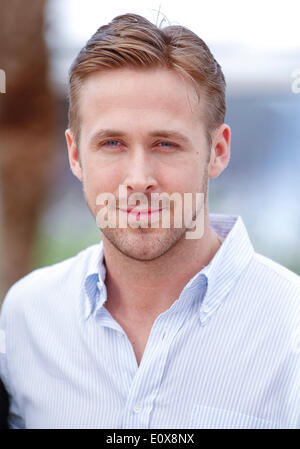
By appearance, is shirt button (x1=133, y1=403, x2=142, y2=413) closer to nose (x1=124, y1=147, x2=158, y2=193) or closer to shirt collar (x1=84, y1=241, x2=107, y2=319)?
shirt collar (x1=84, y1=241, x2=107, y2=319)

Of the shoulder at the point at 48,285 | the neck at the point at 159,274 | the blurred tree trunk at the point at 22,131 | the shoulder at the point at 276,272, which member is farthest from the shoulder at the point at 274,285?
the blurred tree trunk at the point at 22,131

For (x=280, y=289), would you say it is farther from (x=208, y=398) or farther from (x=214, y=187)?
(x=214, y=187)

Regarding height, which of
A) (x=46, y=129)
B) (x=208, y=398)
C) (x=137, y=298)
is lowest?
(x=208, y=398)

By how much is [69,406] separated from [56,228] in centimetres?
205

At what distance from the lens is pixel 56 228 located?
145 inches

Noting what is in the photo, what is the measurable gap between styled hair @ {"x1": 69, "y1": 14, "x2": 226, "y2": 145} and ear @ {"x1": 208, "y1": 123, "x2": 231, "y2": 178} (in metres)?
0.04

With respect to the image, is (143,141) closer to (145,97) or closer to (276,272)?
(145,97)

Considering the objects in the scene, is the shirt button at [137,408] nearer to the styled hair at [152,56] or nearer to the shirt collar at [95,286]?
the shirt collar at [95,286]

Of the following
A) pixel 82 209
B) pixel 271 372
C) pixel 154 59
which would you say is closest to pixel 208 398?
pixel 271 372

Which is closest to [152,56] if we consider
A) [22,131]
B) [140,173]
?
[140,173]

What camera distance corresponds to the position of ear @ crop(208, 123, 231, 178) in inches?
73.3

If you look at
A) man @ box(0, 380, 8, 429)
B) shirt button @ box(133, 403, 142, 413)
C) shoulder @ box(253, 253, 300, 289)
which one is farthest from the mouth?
man @ box(0, 380, 8, 429)

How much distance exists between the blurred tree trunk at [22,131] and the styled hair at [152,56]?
1132 mm

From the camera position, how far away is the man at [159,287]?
5.36 feet
